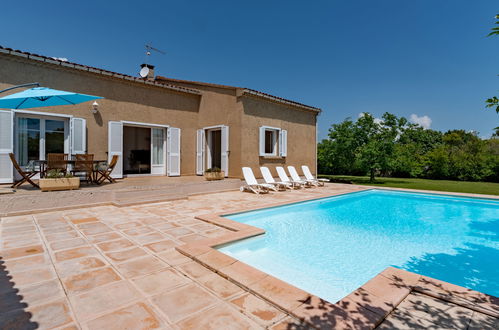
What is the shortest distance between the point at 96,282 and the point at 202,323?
148 centimetres

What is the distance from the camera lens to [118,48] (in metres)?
14.1

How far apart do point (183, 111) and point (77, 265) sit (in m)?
9.81

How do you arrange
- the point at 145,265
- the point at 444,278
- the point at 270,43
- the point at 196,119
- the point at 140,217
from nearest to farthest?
the point at 145,265 → the point at 444,278 → the point at 140,217 → the point at 196,119 → the point at 270,43

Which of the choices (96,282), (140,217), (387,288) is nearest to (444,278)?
(387,288)

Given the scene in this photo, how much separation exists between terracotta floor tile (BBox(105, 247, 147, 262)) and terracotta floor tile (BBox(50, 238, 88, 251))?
2.52 feet

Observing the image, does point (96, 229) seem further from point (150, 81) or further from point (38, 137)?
point (150, 81)

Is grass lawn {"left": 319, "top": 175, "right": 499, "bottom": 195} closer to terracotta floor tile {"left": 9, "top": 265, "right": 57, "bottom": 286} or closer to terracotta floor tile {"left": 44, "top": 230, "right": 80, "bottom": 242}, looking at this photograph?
terracotta floor tile {"left": 44, "top": 230, "right": 80, "bottom": 242}

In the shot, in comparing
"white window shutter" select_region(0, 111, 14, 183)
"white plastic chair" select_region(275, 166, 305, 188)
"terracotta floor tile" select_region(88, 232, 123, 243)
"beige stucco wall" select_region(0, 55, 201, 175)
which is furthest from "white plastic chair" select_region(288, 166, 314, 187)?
"white window shutter" select_region(0, 111, 14, 183)

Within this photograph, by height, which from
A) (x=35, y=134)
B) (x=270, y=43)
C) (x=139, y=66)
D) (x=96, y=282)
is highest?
(x=270, y=43)

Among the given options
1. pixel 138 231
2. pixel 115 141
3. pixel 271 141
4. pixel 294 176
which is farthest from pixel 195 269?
pixel 271 141

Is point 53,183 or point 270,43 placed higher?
point 270,43

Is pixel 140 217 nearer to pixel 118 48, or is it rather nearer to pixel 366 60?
pixel 118 48

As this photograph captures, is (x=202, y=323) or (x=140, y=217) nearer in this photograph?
(x=202, y=323)

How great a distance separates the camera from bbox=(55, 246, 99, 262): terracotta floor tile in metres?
3.41
